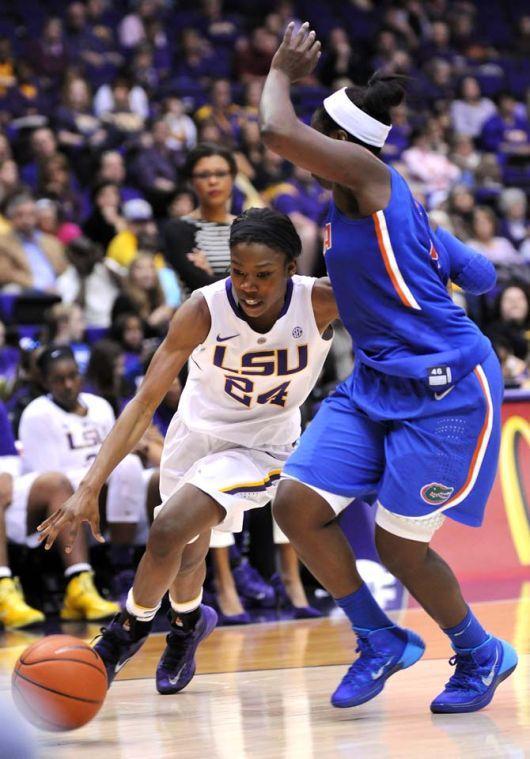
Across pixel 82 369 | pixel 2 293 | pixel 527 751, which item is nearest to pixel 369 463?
pixel 527 751

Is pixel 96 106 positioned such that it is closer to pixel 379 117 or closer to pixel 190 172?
pixel 190 172

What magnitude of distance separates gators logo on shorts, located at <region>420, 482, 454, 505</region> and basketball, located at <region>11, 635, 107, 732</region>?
1141mm

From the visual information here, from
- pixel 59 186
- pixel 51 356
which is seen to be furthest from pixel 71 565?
pixel 59 186

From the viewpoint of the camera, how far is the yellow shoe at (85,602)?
266 inches

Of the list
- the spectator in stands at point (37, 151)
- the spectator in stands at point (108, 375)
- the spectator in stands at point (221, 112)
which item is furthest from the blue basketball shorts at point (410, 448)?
the spectator in stands at point (221, 112)

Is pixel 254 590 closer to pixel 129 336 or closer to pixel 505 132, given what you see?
pixel 129 336

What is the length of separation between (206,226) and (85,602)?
6.72 ft

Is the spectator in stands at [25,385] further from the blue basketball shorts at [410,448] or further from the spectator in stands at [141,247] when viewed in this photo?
the blue basketball shorts at [410,448]

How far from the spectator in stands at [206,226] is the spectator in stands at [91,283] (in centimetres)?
370

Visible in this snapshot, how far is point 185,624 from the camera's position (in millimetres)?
4945

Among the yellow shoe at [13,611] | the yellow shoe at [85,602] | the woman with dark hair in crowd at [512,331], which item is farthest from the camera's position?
the woman with dark hair in crowd at [512,331]

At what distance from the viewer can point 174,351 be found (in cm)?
450

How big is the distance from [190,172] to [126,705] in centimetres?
264

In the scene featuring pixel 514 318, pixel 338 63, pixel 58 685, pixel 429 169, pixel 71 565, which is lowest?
pixel 429 169
